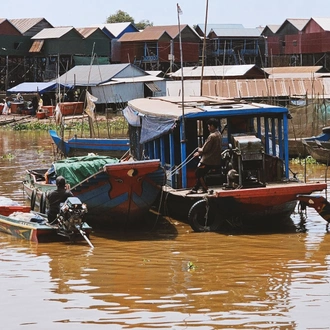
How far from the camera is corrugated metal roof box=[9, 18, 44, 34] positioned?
48.9 m

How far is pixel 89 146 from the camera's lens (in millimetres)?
21031

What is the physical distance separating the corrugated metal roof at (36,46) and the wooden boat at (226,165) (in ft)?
115

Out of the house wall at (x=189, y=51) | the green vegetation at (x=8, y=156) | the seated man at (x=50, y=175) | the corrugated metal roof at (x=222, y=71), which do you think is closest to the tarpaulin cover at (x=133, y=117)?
the seated man at (x=50, y=175)

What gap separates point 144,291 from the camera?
7879mm

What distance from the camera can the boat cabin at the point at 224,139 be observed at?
36.2 feet

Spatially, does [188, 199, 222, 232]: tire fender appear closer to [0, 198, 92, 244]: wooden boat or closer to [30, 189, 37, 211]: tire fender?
[0, 198, 92, 244]: wooden boat

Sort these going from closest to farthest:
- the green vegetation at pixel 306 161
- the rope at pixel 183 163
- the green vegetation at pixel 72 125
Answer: the rope at pixel 183 163
the green vegetation at pixel 306 161
the green vegetation at pixel 72 125

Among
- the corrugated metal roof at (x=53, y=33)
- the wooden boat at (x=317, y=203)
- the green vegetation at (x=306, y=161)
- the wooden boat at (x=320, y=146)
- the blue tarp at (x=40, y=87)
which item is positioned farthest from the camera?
the corrugated metal roof at (x=53, y=33)

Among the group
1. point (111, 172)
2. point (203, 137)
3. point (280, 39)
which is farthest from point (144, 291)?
point (280, 39)

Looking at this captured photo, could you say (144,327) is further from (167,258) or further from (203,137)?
(203,137)

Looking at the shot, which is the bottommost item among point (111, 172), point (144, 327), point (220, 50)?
point (144, 327)

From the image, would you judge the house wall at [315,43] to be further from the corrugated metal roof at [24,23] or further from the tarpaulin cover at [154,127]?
the tarpaulin cover at [154,127]

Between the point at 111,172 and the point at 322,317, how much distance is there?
4.66 metres

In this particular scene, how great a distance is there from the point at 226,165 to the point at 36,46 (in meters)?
37.5
